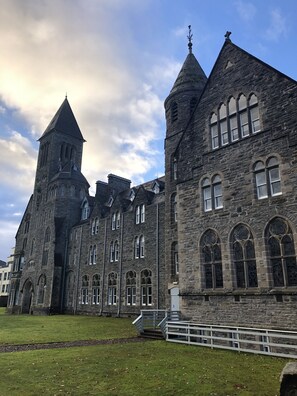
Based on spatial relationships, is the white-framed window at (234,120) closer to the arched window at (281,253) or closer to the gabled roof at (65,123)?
the arched window at (281,253)

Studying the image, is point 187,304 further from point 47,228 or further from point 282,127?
point 47,228

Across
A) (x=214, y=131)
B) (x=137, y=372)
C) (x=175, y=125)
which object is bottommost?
(x=137, y=372)

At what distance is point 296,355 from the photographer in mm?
12773

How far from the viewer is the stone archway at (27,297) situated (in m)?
46.9

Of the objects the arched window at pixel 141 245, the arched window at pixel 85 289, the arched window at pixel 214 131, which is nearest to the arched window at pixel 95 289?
the arched window at pixel 85 289

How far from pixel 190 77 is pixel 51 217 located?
27.9m

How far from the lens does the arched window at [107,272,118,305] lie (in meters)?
35.3

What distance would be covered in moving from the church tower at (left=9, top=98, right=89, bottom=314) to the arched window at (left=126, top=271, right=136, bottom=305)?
13.3m

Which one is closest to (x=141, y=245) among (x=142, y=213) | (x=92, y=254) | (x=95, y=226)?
(x=142, y=213)

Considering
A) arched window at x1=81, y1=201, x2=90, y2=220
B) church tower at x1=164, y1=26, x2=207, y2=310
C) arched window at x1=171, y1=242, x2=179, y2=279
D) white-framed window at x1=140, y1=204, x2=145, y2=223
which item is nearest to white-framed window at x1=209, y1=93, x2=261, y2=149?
church tower at x1=164, y1=26, x2=207, y2=310

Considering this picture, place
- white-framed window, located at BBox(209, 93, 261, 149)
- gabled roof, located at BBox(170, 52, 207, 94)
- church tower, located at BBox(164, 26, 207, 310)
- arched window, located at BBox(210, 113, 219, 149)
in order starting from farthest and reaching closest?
gabled roof, located at BBox(170, 52, 207, 94), church tower, located at BBox(164, 26, 207, 310), arched window, located at BBox(210, 113, 219, 149), white-framed window, located at BBox(209, 93, 261, 149)

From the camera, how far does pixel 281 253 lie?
14.9m

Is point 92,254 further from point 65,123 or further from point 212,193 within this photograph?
point 212,193

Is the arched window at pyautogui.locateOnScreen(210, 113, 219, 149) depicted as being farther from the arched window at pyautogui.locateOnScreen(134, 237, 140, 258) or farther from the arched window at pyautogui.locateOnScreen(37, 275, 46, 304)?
the arched window at pyautogui.locateOnScreen(37, 275, 46, 304)
